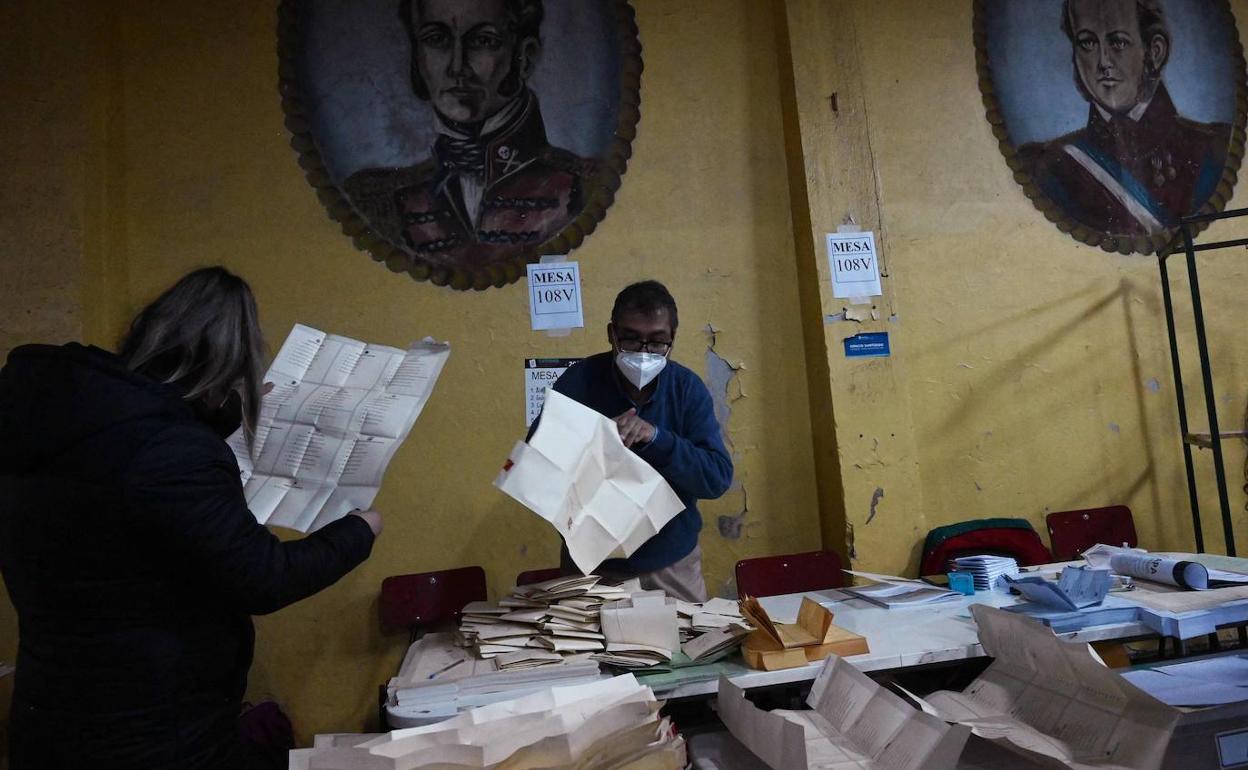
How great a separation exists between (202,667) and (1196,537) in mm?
3876

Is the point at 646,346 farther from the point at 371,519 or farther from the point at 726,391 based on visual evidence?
the point at 726,391

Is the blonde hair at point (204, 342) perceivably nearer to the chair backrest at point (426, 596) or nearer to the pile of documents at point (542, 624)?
the pile of documents at point (542, 624)

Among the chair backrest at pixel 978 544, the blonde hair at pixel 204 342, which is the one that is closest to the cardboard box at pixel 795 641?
the blonde hair at pixel 204 342

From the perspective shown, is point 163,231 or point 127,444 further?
point 163,231

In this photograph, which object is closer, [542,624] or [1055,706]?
[1055,706]

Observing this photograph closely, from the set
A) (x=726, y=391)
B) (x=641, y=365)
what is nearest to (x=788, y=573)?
(x=726, y=391)

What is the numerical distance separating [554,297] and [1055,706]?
2540mm

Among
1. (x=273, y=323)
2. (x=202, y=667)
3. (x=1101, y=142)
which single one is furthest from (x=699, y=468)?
(x=1101, y=142)

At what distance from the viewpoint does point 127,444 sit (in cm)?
110

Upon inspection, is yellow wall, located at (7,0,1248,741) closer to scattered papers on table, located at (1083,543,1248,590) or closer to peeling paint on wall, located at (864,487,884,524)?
peeling paint on wall, located at (864,487,884,524)

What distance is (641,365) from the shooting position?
7.06 ft

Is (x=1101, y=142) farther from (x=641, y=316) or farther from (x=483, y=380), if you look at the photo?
(x=483, y=380)

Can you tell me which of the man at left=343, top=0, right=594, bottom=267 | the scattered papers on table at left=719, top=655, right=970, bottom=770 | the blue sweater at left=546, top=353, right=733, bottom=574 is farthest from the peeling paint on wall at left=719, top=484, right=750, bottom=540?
the scattered papers on table at left=719, top=655, right=970, bottom=770

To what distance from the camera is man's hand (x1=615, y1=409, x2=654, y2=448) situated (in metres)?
1.83
